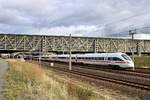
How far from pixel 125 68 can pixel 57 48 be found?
99295mm

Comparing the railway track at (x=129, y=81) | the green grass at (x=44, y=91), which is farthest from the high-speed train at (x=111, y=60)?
the green grass at (x=44, y=91)

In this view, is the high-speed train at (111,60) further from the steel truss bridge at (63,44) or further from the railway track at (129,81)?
the steel truss bridge at (63,44)

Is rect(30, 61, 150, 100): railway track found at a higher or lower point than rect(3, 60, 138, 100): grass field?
lower

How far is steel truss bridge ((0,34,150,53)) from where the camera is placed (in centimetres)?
13575

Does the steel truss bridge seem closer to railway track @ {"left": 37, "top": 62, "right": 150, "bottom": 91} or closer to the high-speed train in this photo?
the high-speed train

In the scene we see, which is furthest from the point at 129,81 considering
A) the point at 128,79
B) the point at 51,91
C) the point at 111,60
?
the point at 111,60

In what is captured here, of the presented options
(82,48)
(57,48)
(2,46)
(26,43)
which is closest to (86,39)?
(82,48)

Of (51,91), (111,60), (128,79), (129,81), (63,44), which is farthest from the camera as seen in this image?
(63,44)

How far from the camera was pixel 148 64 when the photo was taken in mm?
55188

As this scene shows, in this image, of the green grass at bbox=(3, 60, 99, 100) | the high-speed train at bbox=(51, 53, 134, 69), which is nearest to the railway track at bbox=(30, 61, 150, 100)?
the green grass at bbox=(3, 60, 99, 100)

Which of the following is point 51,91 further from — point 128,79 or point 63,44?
point 63,44

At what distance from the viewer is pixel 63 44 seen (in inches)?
5630

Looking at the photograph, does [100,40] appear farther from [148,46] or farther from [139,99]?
[139,99]

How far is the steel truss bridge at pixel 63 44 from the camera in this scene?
136 metres
